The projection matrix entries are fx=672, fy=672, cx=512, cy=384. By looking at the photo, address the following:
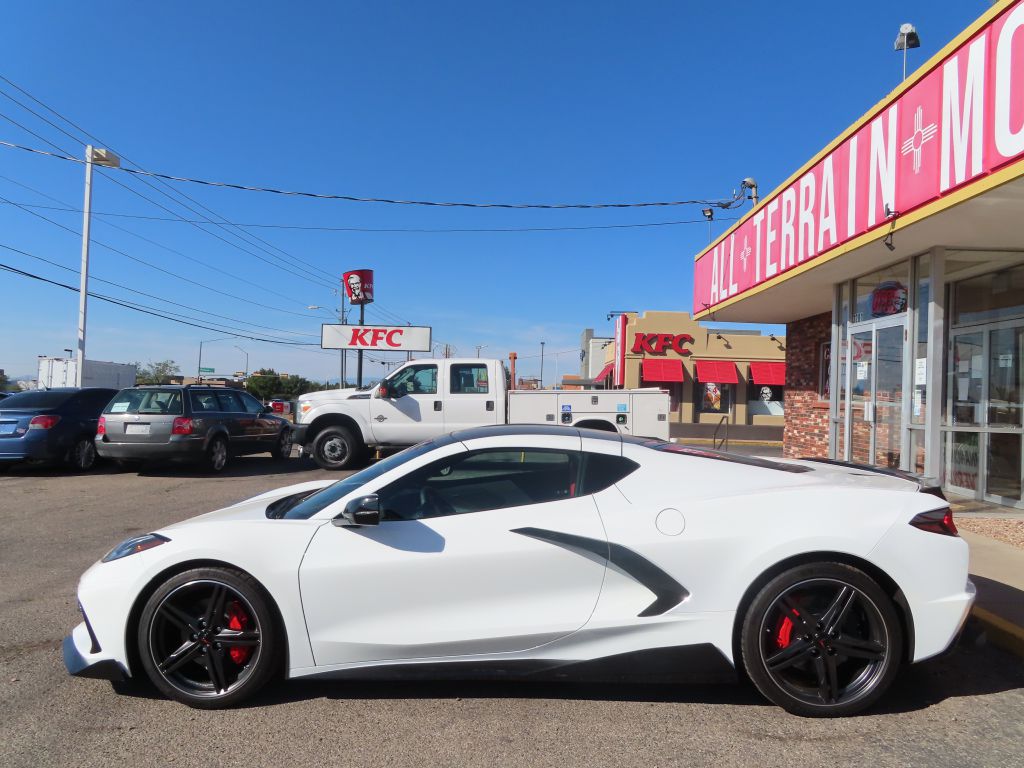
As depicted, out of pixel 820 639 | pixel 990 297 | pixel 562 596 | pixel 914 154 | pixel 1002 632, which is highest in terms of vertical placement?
pixel 914 154

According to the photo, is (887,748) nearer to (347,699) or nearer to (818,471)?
(818,471)


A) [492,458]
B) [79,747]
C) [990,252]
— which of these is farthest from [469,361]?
[79,747]

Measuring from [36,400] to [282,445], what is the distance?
442 cm

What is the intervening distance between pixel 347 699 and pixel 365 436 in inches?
356

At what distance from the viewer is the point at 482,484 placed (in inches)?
145

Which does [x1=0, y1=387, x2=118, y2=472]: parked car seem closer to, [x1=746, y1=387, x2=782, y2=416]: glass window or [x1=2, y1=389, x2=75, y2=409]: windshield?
[x1=2, y1=389, x2=75, y2=409]: windshield

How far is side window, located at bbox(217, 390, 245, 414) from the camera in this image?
1252 cm

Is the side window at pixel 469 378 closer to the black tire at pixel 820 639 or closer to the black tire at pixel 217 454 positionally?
the black tire at pixel 217 454

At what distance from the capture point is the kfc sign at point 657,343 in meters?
30.0

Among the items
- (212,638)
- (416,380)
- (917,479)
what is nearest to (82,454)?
(416,380)

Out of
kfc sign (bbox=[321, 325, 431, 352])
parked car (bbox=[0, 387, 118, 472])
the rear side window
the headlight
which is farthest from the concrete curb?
kfc sign (bbox=[321, 325, 431, 352])

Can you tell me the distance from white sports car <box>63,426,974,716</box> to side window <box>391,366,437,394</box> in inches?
352

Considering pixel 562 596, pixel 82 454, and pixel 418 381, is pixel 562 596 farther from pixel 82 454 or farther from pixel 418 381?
pixel 82 454

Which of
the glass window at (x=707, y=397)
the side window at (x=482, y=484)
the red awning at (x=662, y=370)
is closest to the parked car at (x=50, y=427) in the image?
the side window at (x=482, y=484)
